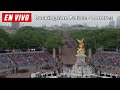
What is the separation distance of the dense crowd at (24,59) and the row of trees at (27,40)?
3923 mm

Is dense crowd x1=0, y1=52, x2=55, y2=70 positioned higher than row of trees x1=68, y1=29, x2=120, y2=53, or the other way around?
row of trees x1=68, y1=29, x2=120, y2=53

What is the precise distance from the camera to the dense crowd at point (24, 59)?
29250mm

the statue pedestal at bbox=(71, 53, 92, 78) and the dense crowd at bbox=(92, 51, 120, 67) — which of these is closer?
the statue pedestal at bbox=(71, 53, 92, 78)

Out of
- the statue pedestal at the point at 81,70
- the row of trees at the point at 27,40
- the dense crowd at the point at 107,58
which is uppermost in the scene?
the row of trees at the point at 27,40

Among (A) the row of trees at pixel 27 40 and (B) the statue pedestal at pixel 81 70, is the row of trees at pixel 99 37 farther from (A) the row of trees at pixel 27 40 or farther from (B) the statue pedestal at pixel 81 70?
(B) the statue pedestal at pixel 81 70

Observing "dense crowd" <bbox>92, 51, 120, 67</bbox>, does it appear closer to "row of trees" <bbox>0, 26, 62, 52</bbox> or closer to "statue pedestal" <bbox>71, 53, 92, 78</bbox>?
"statue pedestal" <bbox>71, 53, 92, 78</bbox>

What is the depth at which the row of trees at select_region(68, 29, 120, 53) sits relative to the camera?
1412 inches

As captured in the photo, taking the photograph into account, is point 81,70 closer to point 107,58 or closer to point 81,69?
point 81,69

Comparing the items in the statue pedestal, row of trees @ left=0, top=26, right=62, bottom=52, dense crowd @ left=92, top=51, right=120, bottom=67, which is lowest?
the statue pedestal

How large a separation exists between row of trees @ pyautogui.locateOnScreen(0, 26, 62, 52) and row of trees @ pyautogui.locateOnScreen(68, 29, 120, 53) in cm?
348

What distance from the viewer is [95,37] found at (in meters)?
40.8

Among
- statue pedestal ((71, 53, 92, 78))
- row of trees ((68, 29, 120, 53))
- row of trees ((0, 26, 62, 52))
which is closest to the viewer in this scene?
statue pedestal ((71, 53, 92, 78))
